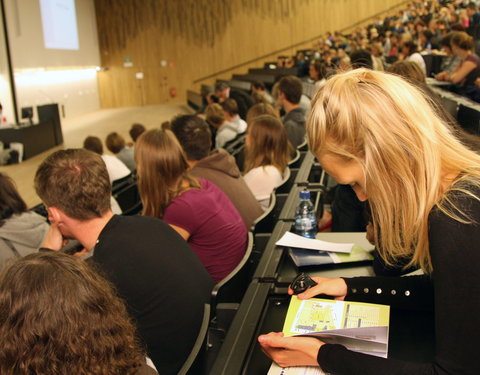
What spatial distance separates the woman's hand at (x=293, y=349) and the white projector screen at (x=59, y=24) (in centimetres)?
1273

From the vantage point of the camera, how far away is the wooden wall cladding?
17.2 meters

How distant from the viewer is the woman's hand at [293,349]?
3.73 feet

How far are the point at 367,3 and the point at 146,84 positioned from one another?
8.28m

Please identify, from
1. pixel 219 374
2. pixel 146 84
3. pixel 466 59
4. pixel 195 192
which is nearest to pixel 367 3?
pixel 146 84

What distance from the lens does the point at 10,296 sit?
0.88m

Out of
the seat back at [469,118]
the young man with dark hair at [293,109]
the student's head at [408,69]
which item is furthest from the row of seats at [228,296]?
the young man with dark hair at [293,109]

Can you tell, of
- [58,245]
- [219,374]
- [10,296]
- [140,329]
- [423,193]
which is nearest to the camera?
[10,296]

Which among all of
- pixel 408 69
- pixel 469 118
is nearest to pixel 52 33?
pixel 408 69

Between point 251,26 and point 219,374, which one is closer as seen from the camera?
point 219,374

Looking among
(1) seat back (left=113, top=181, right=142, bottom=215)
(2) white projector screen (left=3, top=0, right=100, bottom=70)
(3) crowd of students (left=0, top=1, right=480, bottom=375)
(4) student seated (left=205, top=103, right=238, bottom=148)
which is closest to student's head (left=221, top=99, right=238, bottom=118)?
(4) student seated (left=205, top=103, right=238, bottom=148)

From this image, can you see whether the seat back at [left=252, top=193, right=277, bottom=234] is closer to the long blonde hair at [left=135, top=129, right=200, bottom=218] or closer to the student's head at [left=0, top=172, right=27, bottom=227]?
the long blonde hair at [left=135, top=129, right=200, bottom=218]

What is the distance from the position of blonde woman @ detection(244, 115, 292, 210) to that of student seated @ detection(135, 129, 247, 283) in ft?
3.37

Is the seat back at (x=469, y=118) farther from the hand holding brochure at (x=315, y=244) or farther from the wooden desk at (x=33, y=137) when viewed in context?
the wooden desk at (x=33, y=137)

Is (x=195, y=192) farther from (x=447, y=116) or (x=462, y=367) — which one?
(x=462, y=367)
